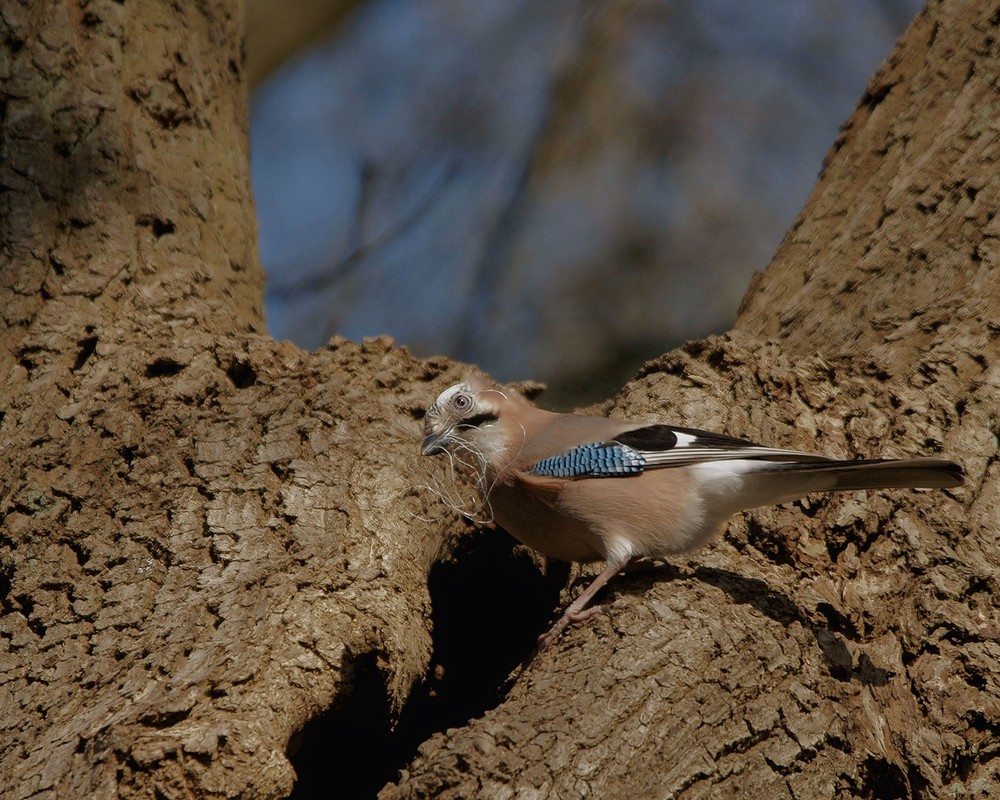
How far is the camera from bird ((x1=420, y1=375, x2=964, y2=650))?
12.6ft

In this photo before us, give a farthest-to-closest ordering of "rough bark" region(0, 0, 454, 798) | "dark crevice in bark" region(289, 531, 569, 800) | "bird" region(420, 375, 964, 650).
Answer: "dark crevice in bark" region(289, 531, 569, 800) < "bird" region(420, 375, 964, 650) < "rough bark" region(0, 0, 454, 798)

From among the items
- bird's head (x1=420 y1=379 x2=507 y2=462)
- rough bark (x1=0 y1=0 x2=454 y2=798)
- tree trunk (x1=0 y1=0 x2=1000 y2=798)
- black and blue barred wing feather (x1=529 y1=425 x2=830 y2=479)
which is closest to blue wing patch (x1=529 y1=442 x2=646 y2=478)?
black and blue barred wing feather (x1=529 y1=425 x2=830 y2=479)

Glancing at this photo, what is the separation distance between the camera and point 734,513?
4.10 metres

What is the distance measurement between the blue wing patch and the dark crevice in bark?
642 millimetres

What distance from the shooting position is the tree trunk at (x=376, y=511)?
3068 millimetres

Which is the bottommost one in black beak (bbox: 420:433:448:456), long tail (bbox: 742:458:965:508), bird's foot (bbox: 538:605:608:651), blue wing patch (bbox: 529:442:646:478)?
bird's foot (bbox: 538:605:608:651)

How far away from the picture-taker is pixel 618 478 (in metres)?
4.05

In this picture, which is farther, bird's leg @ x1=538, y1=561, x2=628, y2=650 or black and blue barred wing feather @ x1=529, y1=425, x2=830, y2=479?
black and blue barred wing feather @ x1=529, y1=425, x2=830, y2=479

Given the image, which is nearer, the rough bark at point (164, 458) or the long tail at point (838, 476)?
the rough bark at point (164, 458)

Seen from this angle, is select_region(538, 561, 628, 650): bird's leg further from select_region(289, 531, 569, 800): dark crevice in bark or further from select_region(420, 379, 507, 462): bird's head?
select_region(420, 379, 507, 462): bird's head

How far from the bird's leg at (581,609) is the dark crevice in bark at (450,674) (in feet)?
0.86

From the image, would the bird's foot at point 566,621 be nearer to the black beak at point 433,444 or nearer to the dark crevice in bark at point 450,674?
the dark crevice in bark at point 450,674

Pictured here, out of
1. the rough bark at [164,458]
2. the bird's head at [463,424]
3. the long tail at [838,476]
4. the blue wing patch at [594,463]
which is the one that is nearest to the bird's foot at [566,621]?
the rough bark at [164,458]

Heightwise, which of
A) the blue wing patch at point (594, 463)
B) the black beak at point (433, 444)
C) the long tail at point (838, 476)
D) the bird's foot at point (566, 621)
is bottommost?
the bird's foot at point (566, 621)
